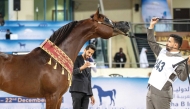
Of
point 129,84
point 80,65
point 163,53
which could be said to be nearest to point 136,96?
point 129,84

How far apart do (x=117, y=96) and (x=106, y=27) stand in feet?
12.3

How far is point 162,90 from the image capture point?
5.02 m

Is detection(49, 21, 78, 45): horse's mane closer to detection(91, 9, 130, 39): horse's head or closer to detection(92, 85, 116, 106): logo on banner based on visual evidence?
detection(91, 9, 130, 39): horse's head

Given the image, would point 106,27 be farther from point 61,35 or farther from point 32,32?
point 32,32

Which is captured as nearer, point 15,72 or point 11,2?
point 15,72

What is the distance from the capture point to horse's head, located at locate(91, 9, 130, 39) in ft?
17.9

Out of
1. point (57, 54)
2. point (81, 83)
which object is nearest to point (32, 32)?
point (81, 83)

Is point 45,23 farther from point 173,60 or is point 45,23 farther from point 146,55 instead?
point 173,60

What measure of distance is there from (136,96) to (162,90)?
402 centimetres

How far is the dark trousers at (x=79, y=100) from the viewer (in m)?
6.25

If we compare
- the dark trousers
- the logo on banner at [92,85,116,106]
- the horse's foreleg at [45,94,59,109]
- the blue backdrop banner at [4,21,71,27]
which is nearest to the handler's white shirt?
the horse's foreleg at [45,94,59,109]

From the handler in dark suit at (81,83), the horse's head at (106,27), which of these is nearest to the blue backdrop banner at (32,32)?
the handler in dark suit at (81,83)

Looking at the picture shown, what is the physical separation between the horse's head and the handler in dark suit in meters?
0.77

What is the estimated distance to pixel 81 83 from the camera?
632 centimetres
